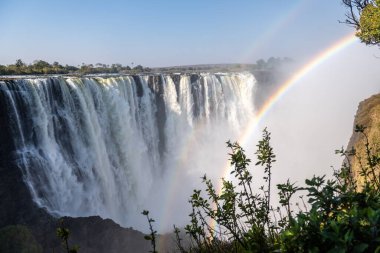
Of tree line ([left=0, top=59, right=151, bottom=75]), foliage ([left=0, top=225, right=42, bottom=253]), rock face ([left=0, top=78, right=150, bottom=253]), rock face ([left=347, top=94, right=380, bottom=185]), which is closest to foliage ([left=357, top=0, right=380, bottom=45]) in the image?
rock face ([left=347, top=94, right=380, bottom=185])

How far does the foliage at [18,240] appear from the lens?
14.2 meters

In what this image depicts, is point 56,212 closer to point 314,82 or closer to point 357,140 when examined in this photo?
point 357,140

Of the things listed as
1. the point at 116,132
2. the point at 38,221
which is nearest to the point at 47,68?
the point at 116,132

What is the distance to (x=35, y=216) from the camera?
1652cm

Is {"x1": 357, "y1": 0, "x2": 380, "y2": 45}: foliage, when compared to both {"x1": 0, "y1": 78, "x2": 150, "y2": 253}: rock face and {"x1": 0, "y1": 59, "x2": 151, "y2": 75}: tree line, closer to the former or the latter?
{"x1": 0, "y1": 78, "x2": 150, "y2": 253}: rock face

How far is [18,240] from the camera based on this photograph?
1451 centimetres

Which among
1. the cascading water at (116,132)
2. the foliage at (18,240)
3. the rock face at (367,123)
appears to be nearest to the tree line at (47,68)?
the cascading water at (116,132)

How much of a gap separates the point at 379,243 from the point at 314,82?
71878 mm

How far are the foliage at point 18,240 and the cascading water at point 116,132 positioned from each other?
2635 millimetres

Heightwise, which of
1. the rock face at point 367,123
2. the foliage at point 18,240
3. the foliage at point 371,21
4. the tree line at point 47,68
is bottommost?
the foliage at point 18,240

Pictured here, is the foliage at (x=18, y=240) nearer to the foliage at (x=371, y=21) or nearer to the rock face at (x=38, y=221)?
the rock face at (x=38, y=221)

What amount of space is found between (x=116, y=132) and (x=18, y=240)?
13.1m

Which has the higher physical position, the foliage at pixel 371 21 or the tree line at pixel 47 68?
the tree line at pixel 47 68

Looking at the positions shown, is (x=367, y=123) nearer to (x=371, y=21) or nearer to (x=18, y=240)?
(x=371, y=21)
